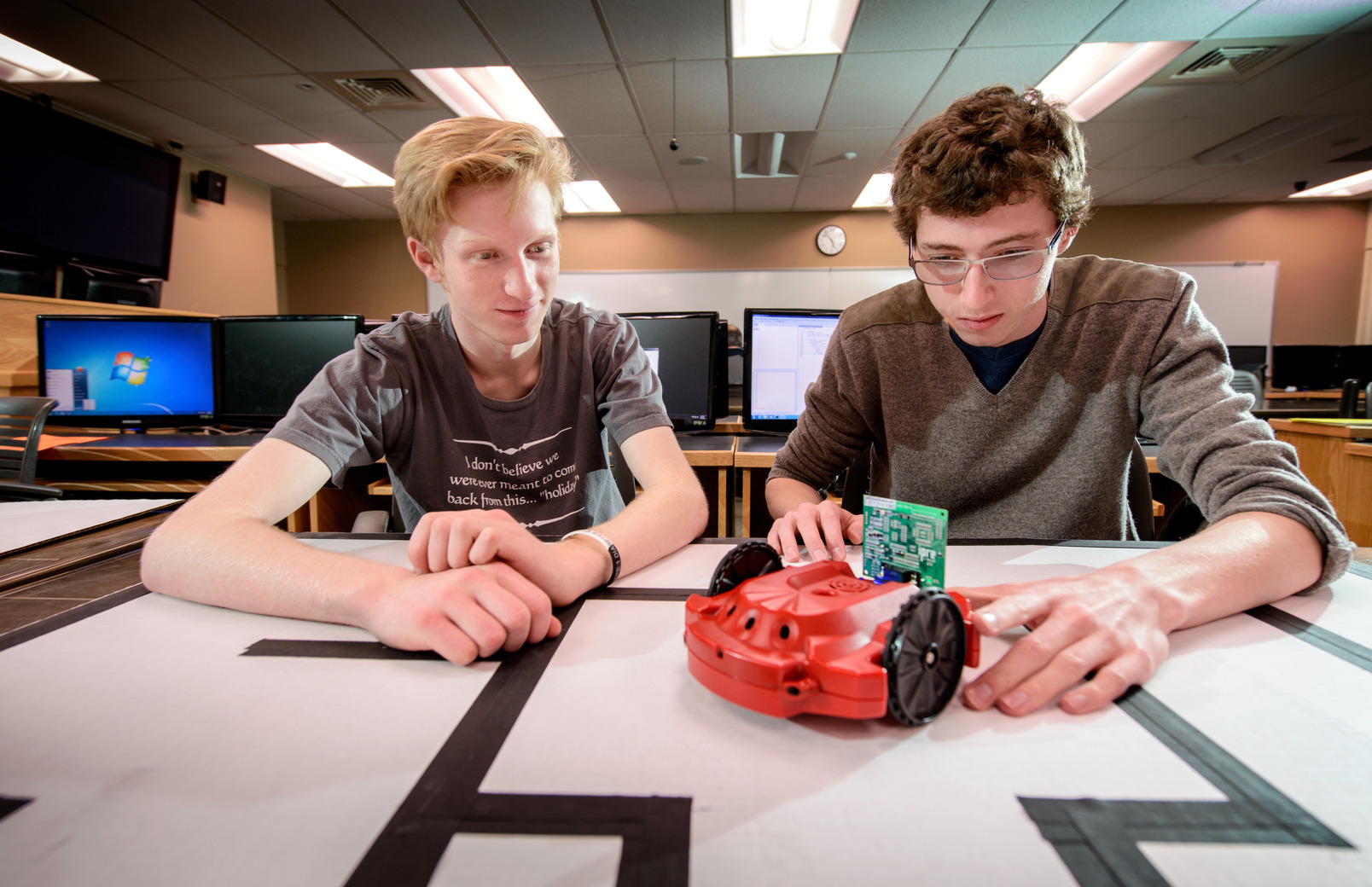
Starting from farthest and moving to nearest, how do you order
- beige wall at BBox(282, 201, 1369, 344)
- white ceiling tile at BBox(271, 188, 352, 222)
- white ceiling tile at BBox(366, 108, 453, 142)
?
beige wall at BBox(282, 201, 1369, 344) < white ceiling tile at BBox(271, 188, 352, 222) < white ceiling tile at BBox(366, 108, 453, 142)

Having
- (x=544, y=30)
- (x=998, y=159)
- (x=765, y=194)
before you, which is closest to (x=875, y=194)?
(x=765, y=194)

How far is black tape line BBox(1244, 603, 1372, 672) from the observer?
59 centimetres

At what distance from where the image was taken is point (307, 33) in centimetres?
329

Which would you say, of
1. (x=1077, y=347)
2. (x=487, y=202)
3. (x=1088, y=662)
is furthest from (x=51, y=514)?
(x=1077, y=347)

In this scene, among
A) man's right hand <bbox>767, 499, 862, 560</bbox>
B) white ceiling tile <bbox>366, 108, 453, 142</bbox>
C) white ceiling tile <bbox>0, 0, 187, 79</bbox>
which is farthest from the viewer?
white ceiling tile <bbox>366, 108, 453, 142</bbox>

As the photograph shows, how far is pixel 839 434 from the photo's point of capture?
129 centimetres

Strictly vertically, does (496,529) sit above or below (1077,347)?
below

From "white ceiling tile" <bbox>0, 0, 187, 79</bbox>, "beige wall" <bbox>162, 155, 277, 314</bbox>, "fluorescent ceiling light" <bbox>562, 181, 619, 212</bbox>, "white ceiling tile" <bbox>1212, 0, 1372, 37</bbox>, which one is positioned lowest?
"beige wall" <bbox>162, 155, 277, 314</bbox>

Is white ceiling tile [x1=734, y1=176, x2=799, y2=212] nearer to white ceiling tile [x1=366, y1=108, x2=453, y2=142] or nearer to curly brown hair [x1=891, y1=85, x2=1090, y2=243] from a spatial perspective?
white ceiling tile [x1=366, y1=108, x2=453, y2=142]

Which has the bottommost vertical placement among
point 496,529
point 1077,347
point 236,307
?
point 496,529

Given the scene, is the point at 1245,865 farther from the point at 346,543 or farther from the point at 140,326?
the point at 140,326

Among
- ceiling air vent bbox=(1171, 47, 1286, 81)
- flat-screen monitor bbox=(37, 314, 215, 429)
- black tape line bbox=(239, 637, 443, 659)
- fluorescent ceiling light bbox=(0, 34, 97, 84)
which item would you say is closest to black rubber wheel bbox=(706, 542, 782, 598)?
black tape line bbox=(239, 637, 443, 659)

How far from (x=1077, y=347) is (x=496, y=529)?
105cm

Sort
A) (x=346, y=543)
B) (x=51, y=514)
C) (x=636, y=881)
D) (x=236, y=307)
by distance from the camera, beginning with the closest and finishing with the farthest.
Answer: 1. (x=636, y=881)
2. (x=346, y=543)
3. (x=51, y=514)
4. (x=236, y=307)
